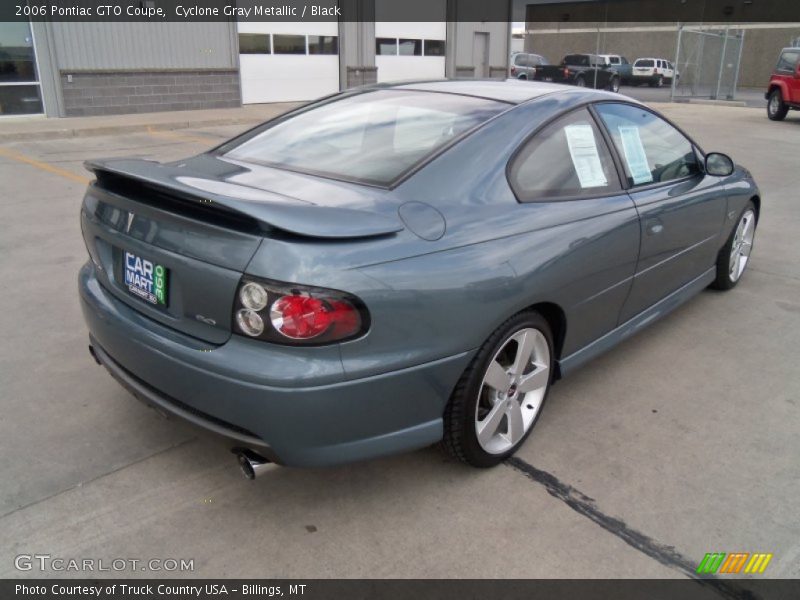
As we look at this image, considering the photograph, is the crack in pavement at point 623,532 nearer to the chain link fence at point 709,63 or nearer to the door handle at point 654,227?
the door handle at point 654,227

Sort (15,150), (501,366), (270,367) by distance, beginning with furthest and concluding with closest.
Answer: (15,150) < (501,366) < (270,367)

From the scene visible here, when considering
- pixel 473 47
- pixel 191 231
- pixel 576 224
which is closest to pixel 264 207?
pixel 191 231

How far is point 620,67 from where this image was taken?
35.3 metres

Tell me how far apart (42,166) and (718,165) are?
29.2 ft

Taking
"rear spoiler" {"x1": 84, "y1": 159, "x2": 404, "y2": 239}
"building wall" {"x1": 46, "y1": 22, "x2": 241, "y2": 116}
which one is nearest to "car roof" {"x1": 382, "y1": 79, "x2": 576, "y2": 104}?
"rear spoiler" {"x1": 84, "y1": 159, "x2": 404, "y2": 239}

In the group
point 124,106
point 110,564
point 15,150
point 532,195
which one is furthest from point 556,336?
point 124,106

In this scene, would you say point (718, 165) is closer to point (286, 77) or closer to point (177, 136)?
point (177, 136)

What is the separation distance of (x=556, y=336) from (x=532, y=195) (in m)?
0.67

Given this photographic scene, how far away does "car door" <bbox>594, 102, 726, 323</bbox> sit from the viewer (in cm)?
338

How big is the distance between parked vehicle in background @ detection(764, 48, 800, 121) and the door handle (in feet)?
55.8

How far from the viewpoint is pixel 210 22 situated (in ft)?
51.9

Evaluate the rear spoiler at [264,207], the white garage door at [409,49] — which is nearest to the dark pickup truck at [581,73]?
the white garage door at [409,49]

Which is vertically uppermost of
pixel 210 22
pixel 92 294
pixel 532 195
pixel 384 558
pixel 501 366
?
pixel 210 22

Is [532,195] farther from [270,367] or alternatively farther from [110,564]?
[110,564]
